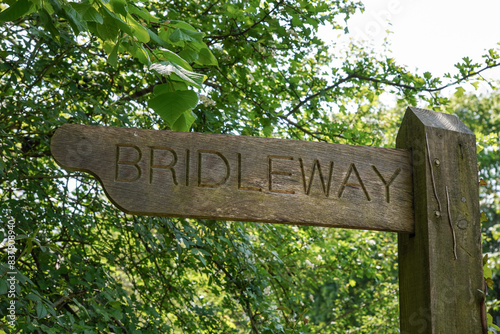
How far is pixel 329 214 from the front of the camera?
1496 millimetres

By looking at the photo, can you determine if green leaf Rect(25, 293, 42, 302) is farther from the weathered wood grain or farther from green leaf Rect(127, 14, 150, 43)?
green leaf Rect(127, 14, 150, 43)

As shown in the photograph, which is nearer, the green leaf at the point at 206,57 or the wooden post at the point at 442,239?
the wooden post at the point at 442,239

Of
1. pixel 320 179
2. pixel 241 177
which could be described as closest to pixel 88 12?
pixel 241 177

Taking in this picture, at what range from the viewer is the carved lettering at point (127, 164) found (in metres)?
1.44

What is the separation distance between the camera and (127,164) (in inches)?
57.1

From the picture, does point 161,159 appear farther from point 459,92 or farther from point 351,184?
point 459,92

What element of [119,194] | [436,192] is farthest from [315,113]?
[119,194]

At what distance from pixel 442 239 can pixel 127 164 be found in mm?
954

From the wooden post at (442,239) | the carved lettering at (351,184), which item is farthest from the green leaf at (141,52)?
the wooden post at (442,239)

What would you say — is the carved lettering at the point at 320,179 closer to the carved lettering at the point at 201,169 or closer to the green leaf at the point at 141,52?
the carved lettering at the point at 201,169

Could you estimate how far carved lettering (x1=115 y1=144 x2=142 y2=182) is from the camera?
4.72 ft

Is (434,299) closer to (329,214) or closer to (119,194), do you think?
(329,214)

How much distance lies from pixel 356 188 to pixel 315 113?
224 cm

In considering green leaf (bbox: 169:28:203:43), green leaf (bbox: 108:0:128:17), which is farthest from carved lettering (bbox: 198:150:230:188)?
green leaf (bbox: 108:0:128:17)
